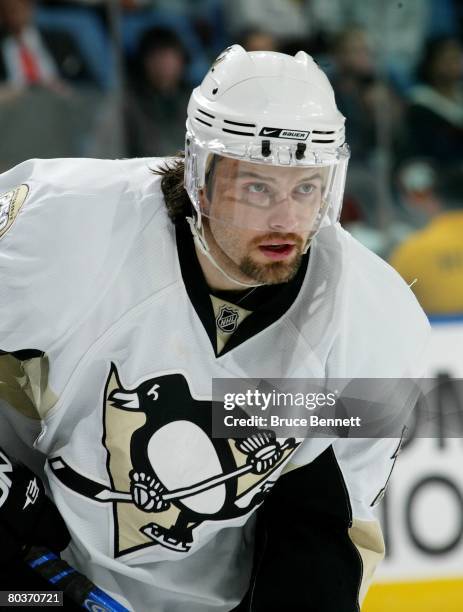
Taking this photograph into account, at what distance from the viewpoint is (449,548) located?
2363 mm

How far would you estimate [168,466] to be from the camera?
5.49 ft

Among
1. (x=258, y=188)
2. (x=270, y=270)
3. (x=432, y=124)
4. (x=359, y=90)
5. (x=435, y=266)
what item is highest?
(x=258, y=188)

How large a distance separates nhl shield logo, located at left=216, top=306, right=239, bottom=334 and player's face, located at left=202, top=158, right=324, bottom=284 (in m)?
0.07

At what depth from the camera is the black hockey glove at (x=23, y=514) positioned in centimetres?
168

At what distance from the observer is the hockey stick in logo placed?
1688 mm

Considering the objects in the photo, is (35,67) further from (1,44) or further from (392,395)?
(392,395)

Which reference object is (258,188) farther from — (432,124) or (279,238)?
(432,124)

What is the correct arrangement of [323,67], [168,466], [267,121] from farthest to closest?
[323,67] < [168,466] < [267,121]

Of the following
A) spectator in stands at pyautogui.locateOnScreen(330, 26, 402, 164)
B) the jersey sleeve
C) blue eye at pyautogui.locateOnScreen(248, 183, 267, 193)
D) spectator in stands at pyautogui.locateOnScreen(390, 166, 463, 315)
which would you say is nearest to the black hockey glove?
the jersey sleeve

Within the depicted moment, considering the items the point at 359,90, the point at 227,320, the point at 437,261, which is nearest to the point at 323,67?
the point at 359,90

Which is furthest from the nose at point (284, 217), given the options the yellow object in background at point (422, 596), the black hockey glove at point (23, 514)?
the yellow object in background at point (422, 596)

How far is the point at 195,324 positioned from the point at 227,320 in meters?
0.05

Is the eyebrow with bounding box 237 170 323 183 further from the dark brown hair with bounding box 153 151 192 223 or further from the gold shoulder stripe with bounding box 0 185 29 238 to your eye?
the gold shoulder stripe with bounding box 0 185 29 238

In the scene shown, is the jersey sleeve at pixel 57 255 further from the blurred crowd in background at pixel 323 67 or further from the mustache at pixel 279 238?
the blurred crowd in background at pixel 323 67
